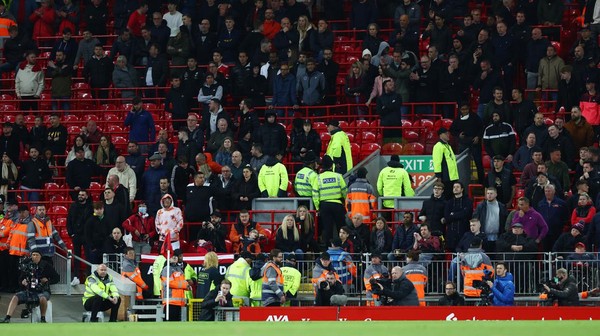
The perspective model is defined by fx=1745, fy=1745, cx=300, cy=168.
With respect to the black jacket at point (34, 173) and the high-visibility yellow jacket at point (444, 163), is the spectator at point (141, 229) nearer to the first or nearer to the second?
the black jacket at point (34, 173)

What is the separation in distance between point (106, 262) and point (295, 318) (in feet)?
18.0

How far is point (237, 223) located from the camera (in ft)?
101

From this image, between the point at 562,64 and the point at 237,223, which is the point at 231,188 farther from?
the point at 562,64

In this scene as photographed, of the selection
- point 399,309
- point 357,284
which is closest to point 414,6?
point 357,284

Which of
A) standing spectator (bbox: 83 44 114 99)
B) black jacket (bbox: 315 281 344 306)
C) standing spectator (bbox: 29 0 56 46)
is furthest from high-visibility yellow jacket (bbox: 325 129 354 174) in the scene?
standing spectator (bbox: 29 0 56 46)

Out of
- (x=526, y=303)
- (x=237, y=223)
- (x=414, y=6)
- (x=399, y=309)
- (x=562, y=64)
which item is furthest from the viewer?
(x=414, y=6)

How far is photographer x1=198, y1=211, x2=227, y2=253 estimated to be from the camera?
100 ft

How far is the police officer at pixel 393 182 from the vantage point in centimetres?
3139

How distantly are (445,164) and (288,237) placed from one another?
3.35 metres

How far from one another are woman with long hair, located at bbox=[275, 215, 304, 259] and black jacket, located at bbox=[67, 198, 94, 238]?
3.77 m

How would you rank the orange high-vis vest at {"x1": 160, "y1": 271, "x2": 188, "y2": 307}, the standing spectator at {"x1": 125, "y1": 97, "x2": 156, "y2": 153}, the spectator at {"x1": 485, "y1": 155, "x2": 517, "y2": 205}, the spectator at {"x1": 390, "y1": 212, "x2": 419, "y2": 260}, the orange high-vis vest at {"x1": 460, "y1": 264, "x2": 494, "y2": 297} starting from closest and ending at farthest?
the orange high-vis vest at {"x1": 460, "y1": 264, "x2": 494, "y2": 297}, the orange high-vis vest at {"x1": 160, "y1": 271, "x2": 188, "y2": 307}, the spectator at {"x1": 390, "y1": 212, "x2": 419, "y2": 260}, the spectator at {"x1": 485, "y1": 155, "x2": 517, "y2": 205}, the standing spectator at {"x1": 125, "y1": 97, "x2": 156, "y2": 153}

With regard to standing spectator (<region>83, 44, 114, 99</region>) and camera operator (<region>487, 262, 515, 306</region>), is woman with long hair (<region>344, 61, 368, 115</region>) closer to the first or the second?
standing spectator (<region>83, 44, 114, 99</region>)

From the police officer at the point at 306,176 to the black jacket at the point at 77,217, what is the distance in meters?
3.78

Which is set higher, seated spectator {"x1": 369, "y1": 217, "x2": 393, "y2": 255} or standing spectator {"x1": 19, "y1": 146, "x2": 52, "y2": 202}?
standing spectator {"x1": 19, "y1": 146, "x2": 52, "y2": 202}
